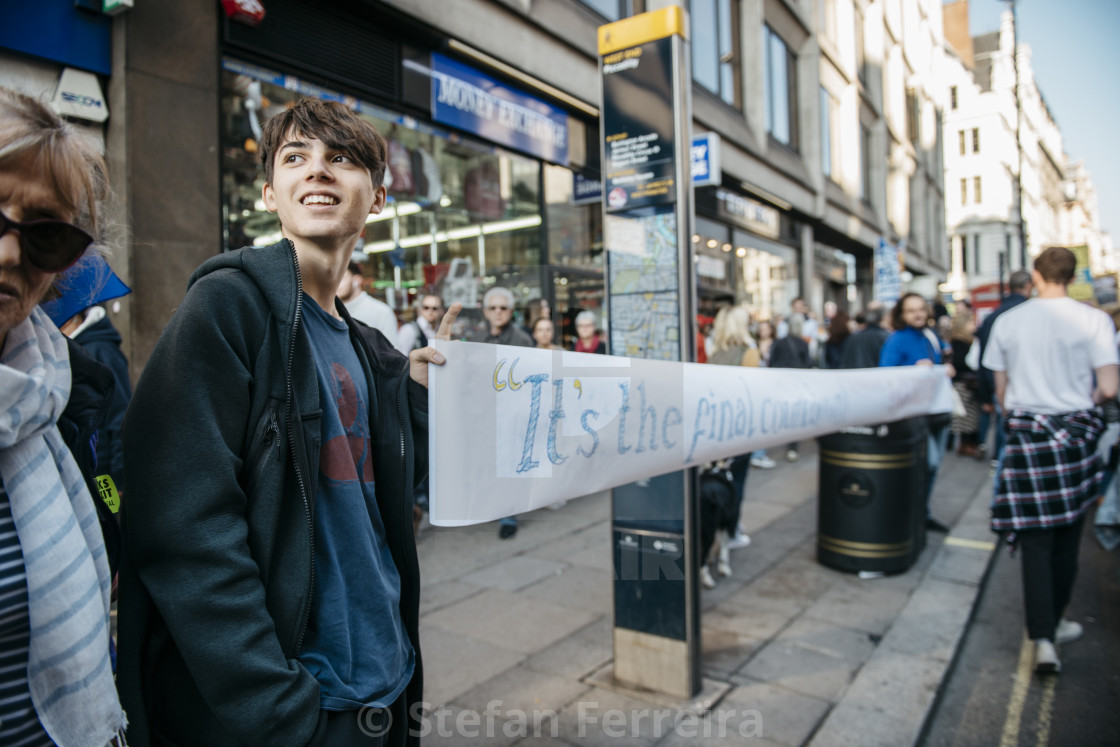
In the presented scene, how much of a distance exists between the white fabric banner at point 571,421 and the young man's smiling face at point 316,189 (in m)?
0.33

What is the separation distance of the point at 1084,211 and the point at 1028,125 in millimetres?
42835

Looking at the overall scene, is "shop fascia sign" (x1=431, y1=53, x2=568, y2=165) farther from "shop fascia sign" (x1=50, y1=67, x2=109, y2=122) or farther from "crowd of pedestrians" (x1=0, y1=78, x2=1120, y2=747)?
"crowd of pedestrians" (x1=0, y1=78, x2=1120, y2=747)

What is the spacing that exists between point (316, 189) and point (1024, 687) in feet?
13.7

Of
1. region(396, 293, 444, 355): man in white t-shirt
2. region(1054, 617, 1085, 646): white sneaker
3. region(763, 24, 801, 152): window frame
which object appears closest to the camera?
region(396, 293, 444, 355): man in white t-shirt

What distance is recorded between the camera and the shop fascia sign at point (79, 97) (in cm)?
446

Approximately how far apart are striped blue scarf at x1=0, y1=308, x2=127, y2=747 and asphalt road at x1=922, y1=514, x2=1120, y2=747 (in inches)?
131

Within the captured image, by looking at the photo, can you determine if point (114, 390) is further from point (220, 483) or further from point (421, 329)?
point (220, 483)

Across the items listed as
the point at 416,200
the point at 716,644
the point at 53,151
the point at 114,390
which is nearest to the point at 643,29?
the point at 53,151

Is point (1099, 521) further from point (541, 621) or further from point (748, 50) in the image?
point (748, 50)

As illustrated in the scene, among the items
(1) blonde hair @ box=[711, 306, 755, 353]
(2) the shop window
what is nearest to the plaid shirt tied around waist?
(1) blonde hair @ box=[711, 306, 755, 353]

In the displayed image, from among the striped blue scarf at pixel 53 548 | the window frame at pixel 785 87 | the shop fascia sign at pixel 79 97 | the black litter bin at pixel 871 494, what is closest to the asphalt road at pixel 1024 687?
the black litter bin at pixel 871 494

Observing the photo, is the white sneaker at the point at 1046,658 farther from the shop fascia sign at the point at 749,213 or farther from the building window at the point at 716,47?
the building window at the point at 716,47

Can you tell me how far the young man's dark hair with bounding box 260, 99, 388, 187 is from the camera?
1.42 metres

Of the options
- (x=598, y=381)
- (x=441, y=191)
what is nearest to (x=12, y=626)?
(x=598, y=381)
